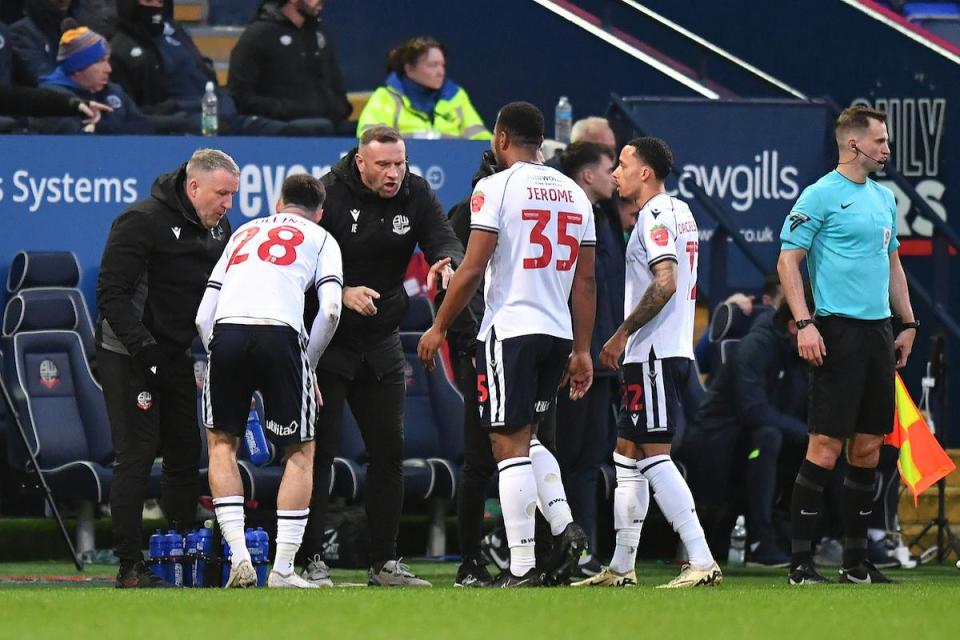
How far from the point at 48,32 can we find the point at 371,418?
557 centimetres

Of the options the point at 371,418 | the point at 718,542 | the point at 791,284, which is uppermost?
the point at 791,284

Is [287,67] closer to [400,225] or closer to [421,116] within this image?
[421,116]

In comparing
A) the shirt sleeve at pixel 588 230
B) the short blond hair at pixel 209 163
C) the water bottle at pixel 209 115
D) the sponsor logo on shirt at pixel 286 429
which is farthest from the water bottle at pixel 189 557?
the water bottle at pixel 209 115

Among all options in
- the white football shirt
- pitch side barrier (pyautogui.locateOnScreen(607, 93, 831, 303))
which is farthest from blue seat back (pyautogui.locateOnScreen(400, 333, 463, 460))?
the white football shirt

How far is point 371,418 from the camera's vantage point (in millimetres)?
10062

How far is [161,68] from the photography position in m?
14.6

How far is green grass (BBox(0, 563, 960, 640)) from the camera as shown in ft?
23.6

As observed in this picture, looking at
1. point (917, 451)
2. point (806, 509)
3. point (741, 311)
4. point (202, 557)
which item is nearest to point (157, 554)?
point (202, 557)

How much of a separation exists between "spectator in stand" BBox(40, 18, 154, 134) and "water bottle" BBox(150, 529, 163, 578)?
438cm

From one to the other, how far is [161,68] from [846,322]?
6.33 metres

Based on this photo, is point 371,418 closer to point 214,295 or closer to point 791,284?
point 214,295

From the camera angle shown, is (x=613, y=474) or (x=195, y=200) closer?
(x=195, y=200)

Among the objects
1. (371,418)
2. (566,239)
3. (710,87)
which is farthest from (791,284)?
(710,87)

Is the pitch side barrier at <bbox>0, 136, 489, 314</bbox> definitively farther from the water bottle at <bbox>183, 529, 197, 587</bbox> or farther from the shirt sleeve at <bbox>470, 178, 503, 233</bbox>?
the shirt sleeve at <bbox>470, 178, 503, 233</bbox>
